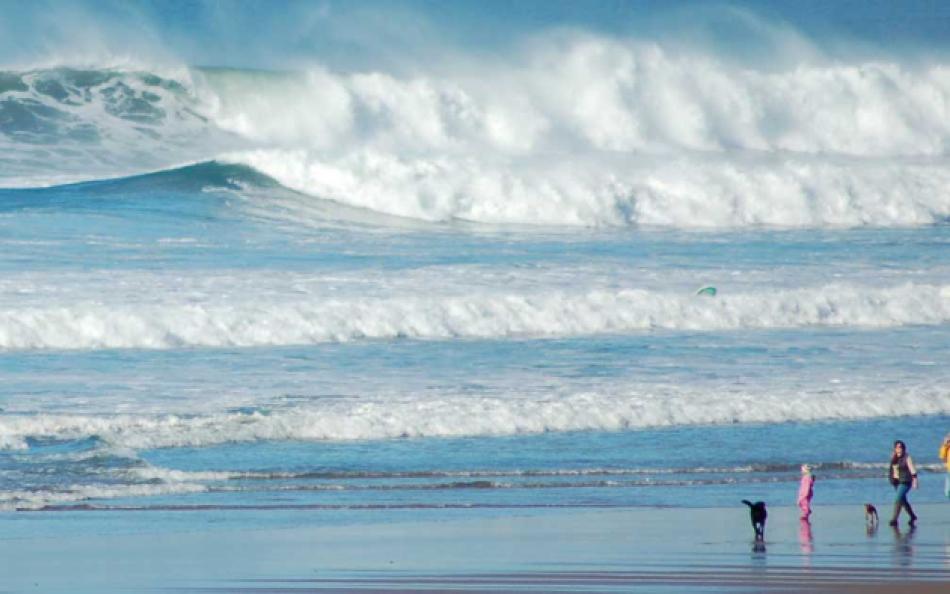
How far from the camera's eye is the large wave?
25.8 meters

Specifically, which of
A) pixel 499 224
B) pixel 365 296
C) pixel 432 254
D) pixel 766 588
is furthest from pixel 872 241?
pixel 766 588

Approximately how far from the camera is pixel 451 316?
16.7 m

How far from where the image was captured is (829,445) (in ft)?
38.2

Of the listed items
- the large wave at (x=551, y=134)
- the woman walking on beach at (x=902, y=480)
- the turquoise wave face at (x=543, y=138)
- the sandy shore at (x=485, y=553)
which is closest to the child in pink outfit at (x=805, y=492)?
the sandy shore at (x=485, y=553)

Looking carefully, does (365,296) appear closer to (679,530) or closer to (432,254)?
(432,254)

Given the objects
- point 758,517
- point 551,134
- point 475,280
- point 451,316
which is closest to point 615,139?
point 551,134

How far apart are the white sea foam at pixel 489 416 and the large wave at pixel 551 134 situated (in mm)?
12085

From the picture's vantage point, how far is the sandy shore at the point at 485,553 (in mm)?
6602

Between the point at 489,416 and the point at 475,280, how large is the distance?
6560 millimetres

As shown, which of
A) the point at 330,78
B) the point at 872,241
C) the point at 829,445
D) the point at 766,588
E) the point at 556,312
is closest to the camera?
the point at 766,588

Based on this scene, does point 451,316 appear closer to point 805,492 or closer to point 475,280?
point 475,280

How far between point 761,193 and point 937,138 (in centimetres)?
853

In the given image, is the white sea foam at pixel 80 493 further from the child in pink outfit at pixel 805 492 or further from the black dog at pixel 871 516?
the black dog at pixel 871 516

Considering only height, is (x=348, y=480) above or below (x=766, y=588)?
A: above
